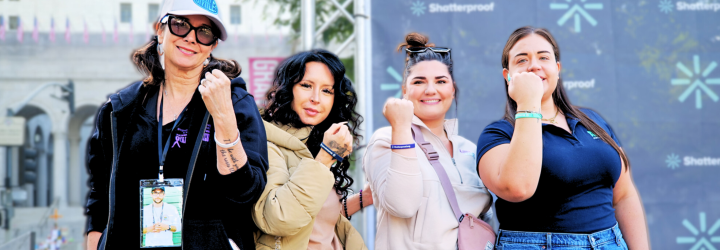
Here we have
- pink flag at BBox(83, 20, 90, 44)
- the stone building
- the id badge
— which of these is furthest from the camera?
pink flag at BBox(83, 20, 90, 44)

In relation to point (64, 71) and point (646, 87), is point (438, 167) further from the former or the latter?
point (64, 71)

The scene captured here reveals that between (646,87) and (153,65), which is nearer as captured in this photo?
(153,65)

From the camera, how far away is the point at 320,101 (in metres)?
2.16

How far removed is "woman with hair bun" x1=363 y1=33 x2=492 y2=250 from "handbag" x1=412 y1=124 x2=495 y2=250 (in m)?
0.02

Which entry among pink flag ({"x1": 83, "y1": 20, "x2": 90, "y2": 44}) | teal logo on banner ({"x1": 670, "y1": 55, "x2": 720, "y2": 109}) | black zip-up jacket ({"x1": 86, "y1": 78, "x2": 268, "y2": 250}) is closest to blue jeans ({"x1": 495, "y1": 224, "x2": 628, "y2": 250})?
black zip-up jacket ({"x1": 86, "y1": 78, "x2": 268, "y2": 250})

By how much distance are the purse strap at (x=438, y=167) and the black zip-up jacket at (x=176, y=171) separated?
738mm

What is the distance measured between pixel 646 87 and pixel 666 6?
0.63 m

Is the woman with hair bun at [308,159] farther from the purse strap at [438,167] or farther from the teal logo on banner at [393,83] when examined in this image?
the teal logo on banner at [393,83]

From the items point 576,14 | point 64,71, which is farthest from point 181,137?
point 64,71

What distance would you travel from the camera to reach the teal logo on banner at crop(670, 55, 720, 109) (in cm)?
399

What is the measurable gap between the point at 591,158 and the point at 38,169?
487 centimetres

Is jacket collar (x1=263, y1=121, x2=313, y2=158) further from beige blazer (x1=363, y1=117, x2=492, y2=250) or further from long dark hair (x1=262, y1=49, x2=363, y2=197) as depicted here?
beige blazer (x1=363, y1=117, x2=492, y2=250)

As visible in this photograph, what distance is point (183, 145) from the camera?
1.64 meters

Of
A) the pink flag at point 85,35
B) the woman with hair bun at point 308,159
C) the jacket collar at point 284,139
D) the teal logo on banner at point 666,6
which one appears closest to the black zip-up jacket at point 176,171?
the woman with hair bun at point 308,159
